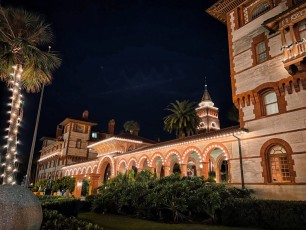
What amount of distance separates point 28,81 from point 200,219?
1574cm

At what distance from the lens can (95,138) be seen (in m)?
60.3

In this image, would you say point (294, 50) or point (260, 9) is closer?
point (294, 50)

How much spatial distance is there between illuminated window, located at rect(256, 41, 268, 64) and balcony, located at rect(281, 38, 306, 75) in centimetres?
285

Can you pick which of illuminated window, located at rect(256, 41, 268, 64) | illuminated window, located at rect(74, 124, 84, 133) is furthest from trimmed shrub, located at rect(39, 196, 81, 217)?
illuminated window, located at rect(74, 124, 84, 133)

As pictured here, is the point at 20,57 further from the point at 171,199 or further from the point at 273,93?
the point at 273,93

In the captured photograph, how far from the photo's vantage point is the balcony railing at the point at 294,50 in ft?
46.0

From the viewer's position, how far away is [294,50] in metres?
14.5

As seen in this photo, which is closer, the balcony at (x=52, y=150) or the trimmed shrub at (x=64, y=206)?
the trimmed shrub at (x=64, y=206)

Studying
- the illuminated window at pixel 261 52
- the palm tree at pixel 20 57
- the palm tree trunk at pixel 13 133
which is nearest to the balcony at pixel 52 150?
the palm tree at pixel 20 57

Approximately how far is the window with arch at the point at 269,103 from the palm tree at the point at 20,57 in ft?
52.8

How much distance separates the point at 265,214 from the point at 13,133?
51.5ft

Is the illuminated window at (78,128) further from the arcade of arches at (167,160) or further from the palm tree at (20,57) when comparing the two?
the palm tree at (20,57)

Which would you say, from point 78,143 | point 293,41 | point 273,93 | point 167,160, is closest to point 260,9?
point 293,41

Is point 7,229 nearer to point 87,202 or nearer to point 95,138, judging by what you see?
point 87,202
